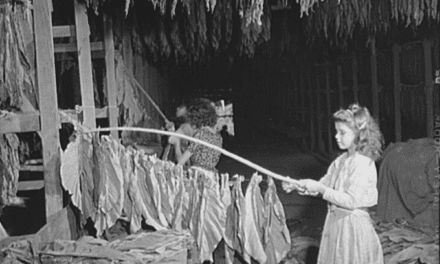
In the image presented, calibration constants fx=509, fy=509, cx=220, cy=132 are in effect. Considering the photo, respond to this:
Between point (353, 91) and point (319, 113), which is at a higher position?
point (353, 91)

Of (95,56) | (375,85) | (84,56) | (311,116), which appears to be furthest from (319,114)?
(84,56)

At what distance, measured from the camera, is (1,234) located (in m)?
3.56

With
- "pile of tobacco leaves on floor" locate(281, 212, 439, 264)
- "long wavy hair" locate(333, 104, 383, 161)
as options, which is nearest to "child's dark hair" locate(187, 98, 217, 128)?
"pile of tobacco leaves on floor" locate(281, 212, 439, 264)

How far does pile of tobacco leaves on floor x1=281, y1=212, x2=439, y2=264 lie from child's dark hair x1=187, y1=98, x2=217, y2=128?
1.71 meters

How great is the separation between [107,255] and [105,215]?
654 mm

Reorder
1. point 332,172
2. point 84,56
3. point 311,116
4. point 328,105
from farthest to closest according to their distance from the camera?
point 311,116
point 328,105
point 84,56
point 332,172

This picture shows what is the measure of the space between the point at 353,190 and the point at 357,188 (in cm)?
3

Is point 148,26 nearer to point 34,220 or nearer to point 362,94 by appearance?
point 34,220

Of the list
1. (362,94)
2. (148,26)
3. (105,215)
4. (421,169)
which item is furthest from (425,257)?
(362,94)

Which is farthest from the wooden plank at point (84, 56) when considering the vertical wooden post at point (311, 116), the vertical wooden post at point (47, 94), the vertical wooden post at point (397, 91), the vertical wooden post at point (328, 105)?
the vertical wooden post at point (311, 116)

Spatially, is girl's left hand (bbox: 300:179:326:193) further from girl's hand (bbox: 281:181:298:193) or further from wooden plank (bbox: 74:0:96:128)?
wooden plank (bbox: 74:0:96:128)

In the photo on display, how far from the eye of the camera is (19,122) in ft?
12.0

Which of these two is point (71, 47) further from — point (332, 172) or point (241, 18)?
point (332, 172)

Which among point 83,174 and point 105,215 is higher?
point 83,174
